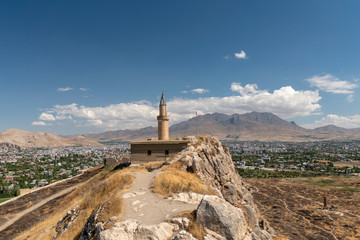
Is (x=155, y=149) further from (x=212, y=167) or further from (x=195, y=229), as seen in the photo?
(x=195, y=229)

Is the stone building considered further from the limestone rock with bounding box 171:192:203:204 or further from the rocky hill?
the limestone rock with bounding box 171:192:203:204

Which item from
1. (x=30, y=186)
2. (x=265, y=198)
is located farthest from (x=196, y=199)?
(x=30, y=186)

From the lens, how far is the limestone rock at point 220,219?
1020 centimetres

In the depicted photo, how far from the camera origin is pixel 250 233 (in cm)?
1150

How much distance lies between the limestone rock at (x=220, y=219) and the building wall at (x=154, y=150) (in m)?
23.0

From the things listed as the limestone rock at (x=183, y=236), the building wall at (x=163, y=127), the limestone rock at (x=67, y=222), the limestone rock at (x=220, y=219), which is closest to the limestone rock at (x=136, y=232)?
the limestone rock at (x=183, y=236)

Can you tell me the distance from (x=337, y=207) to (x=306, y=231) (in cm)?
2416

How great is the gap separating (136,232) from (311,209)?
6242 cm

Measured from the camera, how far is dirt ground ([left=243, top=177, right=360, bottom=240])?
41.4 m

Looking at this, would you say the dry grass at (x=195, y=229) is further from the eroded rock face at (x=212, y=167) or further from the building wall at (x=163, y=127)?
the building wall at (x=163, y=127)

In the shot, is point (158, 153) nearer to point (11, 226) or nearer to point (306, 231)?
point (11, 226)

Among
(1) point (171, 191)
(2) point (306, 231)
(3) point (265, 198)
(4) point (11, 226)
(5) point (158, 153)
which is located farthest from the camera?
(3) point (265, 198)

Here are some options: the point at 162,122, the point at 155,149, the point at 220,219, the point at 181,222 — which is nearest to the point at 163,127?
the point at 162,122

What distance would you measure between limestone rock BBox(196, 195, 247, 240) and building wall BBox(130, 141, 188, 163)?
23021 millimetres
